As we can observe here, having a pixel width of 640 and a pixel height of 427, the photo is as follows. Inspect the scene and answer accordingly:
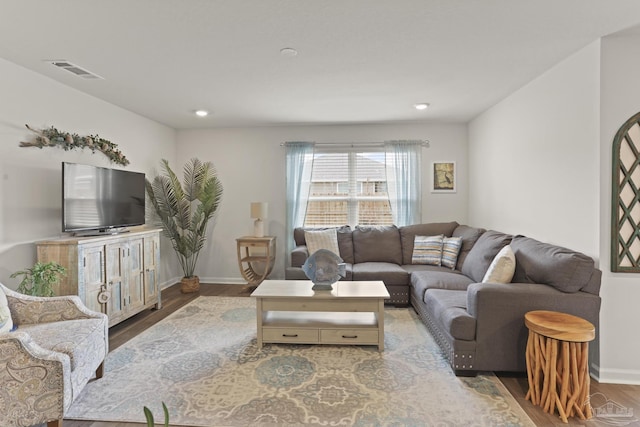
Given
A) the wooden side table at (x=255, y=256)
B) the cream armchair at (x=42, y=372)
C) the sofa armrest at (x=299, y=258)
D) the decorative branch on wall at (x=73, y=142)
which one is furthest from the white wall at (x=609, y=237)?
the decorative branch on wall at (x=73, y=142)

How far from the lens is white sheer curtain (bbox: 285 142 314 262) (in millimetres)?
5070

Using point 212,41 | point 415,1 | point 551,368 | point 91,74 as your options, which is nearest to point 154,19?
point 212,41

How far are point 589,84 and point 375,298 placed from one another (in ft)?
7.35

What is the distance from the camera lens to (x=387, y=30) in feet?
7.30

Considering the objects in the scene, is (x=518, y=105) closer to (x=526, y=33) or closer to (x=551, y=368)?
(x=526, y=33)

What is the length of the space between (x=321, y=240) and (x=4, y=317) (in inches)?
126

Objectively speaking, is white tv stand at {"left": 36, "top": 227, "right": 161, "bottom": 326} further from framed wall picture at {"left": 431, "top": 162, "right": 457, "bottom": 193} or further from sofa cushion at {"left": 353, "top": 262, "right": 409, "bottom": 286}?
framed wall picture at {"left": 431, "top": 162, "right": 457, "bottom": 193}

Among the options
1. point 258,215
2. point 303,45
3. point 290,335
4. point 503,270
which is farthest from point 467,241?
point 303,45

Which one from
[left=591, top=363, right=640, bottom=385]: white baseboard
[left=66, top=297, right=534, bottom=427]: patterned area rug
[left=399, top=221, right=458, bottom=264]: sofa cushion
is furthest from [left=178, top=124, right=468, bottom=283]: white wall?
[left=591, top=363, right=640, bottom=385]: white baseboard

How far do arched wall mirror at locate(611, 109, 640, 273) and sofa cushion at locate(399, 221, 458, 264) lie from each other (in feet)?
7.65

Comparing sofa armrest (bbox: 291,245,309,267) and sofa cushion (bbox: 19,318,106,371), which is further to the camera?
sofa armrest (bbox: 291,245,309,267)

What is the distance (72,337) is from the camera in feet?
6.84

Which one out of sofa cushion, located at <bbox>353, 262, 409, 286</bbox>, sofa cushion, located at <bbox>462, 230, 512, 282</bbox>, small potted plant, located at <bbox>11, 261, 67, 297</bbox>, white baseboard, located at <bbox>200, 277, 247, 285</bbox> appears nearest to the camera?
small potted plant, located at <bbox>11, 261, 67, 297</bbox>

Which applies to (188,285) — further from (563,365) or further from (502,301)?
(563,365)
